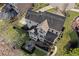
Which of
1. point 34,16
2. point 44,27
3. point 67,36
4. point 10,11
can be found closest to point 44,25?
point 44,27

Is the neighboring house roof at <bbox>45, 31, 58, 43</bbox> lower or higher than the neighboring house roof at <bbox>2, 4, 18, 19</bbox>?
lower

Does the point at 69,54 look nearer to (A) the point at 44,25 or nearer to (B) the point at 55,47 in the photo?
(B) the point at 55,47

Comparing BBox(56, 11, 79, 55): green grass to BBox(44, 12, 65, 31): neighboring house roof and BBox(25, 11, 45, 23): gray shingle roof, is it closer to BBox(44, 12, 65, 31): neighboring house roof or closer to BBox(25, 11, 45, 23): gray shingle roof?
BBox(44, 12, 65, 31): neighboring house roof

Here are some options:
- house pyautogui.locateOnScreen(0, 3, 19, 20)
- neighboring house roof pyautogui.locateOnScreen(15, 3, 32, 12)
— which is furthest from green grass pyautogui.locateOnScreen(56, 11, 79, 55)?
house pyautogui.locateOnScreen(0, 3, 19, 20)

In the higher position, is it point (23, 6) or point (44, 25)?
point (23, 6)

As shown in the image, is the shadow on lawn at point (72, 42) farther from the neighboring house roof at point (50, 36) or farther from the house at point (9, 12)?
the house at point (9, 12)

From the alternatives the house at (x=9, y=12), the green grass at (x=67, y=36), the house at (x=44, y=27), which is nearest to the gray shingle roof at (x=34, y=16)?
the house at (x=44, y=27)

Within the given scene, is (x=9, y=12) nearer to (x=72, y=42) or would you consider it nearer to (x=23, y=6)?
(x=23, y=6)

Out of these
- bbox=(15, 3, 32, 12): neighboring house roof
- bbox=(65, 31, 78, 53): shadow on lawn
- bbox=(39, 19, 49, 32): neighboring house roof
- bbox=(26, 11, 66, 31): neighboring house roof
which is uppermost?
bbox=(15, 3, 32, 12): neighboring house roof
